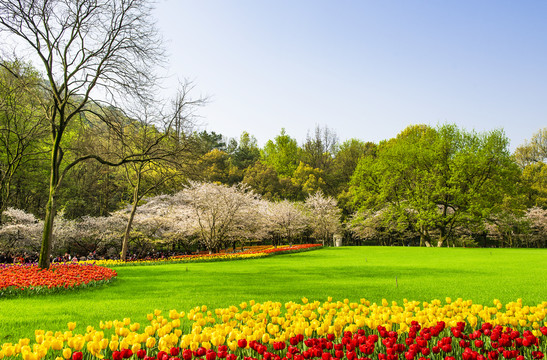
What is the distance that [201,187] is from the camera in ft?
76.4

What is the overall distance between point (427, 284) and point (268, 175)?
3500 cm

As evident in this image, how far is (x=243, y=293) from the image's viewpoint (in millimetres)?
7367

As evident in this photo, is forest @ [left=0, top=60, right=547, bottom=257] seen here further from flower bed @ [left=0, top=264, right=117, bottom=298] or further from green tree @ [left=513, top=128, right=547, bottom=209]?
flower bed @ [left=0, top=264, right=117, bottom=298]

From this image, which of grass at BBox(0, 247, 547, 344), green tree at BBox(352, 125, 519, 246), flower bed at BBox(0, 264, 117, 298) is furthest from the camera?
green tree at BBox(352, 125, 519, 246)

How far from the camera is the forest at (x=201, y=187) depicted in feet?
54.6

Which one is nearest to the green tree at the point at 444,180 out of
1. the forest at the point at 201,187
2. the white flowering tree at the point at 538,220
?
the forest at the point at 201,187

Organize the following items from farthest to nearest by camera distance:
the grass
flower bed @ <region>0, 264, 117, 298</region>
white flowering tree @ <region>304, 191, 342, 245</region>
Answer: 1. white flowering tree @ <region>304, 191, 342, 245</region>
2. flower bed @ <region>0, 264, 117, 298</region>
3. the grass

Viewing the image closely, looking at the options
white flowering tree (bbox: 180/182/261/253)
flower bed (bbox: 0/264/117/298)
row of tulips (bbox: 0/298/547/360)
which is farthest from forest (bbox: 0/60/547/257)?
row of tulips (bbox: 0/298/547/360)

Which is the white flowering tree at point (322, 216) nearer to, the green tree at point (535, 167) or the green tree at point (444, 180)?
the green tree at point (444, 180)

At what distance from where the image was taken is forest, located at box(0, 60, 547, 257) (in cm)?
1666

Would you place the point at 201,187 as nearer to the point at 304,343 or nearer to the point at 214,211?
the point at 214,211

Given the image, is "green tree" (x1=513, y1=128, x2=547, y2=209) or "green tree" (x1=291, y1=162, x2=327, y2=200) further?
"green tree" (x1=291, y1=162, x2=327, y2=200)

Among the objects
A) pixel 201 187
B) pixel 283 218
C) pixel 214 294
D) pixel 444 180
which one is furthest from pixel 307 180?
pixel 214 294

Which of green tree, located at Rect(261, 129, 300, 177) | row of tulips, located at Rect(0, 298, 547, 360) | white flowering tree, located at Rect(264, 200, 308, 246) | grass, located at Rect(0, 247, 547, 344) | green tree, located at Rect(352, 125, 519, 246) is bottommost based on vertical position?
grass, located at Rect(0, 247, 547, 344)
